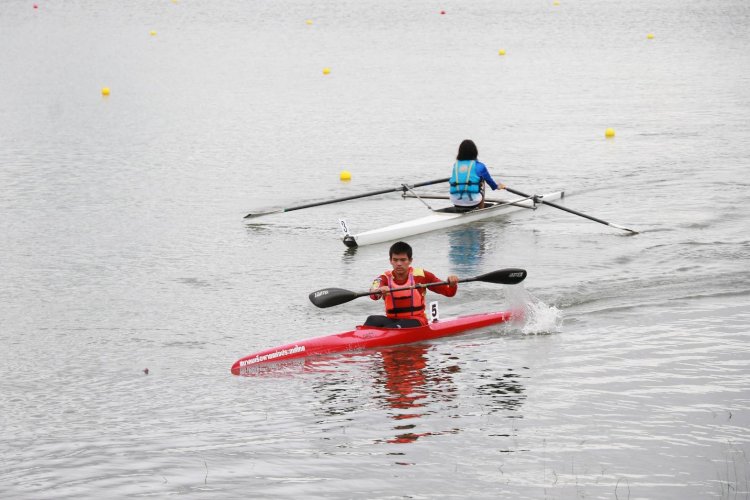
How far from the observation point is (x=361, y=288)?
15.7m

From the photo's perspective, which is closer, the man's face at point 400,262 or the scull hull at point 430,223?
the man's face at point 400,262

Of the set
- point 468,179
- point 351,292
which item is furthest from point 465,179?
point 351,292

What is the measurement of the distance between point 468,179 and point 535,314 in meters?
5.69

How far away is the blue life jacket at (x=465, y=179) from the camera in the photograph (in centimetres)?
1819

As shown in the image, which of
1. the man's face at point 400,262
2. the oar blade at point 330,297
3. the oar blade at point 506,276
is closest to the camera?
the man's face at point 400,262

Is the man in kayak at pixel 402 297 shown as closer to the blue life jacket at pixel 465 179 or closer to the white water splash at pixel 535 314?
the white water splash at pixel 535 314

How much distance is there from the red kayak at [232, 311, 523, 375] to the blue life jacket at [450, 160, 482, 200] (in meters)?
5.55

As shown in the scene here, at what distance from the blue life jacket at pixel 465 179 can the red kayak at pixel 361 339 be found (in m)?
5.55

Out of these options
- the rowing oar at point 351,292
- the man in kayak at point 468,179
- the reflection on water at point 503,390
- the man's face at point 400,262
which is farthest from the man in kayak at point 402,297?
the man in kayak at point 468,179

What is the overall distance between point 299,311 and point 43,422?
4686 millimetres

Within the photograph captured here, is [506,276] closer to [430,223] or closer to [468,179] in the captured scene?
[430,223]

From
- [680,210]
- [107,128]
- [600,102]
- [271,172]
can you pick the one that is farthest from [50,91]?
[680,210]

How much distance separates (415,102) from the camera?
35031mm

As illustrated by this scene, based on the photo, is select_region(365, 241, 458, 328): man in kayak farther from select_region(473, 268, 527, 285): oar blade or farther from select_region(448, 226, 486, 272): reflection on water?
select_region(448, 226, 486, 272): reflection on water
